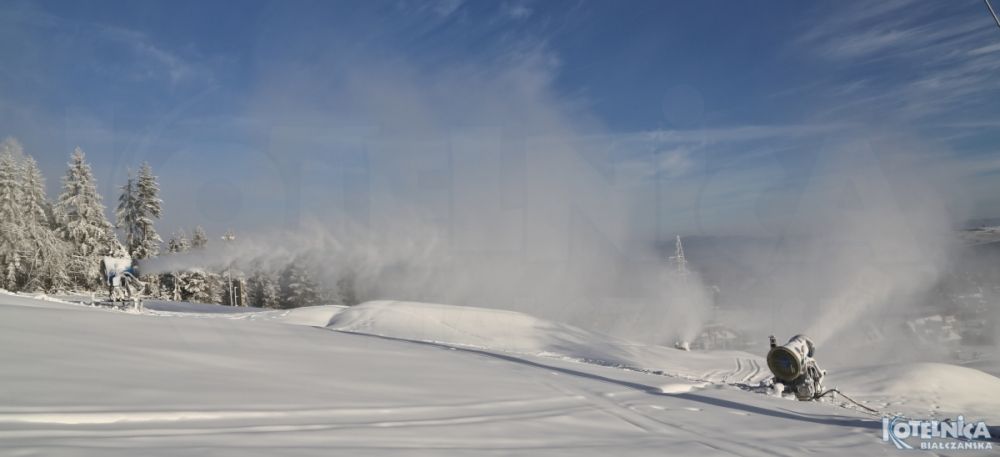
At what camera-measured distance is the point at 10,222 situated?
2605 cm

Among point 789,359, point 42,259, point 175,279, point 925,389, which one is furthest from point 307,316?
point 175,279

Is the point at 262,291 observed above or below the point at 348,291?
below

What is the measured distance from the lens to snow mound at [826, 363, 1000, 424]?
11.5m

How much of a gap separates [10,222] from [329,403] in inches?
1242

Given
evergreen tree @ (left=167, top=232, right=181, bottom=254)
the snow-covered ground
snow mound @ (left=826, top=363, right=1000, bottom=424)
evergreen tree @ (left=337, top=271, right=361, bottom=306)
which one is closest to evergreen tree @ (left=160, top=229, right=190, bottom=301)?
evergreen tree @ (left=167, top=232, right=181, bottom=254)

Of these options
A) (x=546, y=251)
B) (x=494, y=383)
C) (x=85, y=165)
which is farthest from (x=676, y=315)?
(x=85, y=165)

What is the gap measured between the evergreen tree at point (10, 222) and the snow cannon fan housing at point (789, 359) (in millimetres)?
33115

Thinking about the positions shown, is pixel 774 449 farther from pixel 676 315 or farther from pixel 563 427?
pixel 676 315

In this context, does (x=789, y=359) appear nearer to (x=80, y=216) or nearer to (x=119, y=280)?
(x=119, y=280)

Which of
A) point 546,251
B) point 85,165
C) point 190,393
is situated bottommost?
point 190,393

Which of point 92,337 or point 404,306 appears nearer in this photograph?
point 92,337

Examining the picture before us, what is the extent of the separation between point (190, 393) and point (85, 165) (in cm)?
3817

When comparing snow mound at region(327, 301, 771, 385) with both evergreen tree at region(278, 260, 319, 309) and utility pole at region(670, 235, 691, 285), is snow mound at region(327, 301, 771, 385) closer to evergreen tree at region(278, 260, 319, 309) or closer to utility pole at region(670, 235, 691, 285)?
utility pole at region(670, 235, 691, 285)

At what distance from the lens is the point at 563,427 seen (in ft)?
17.5
